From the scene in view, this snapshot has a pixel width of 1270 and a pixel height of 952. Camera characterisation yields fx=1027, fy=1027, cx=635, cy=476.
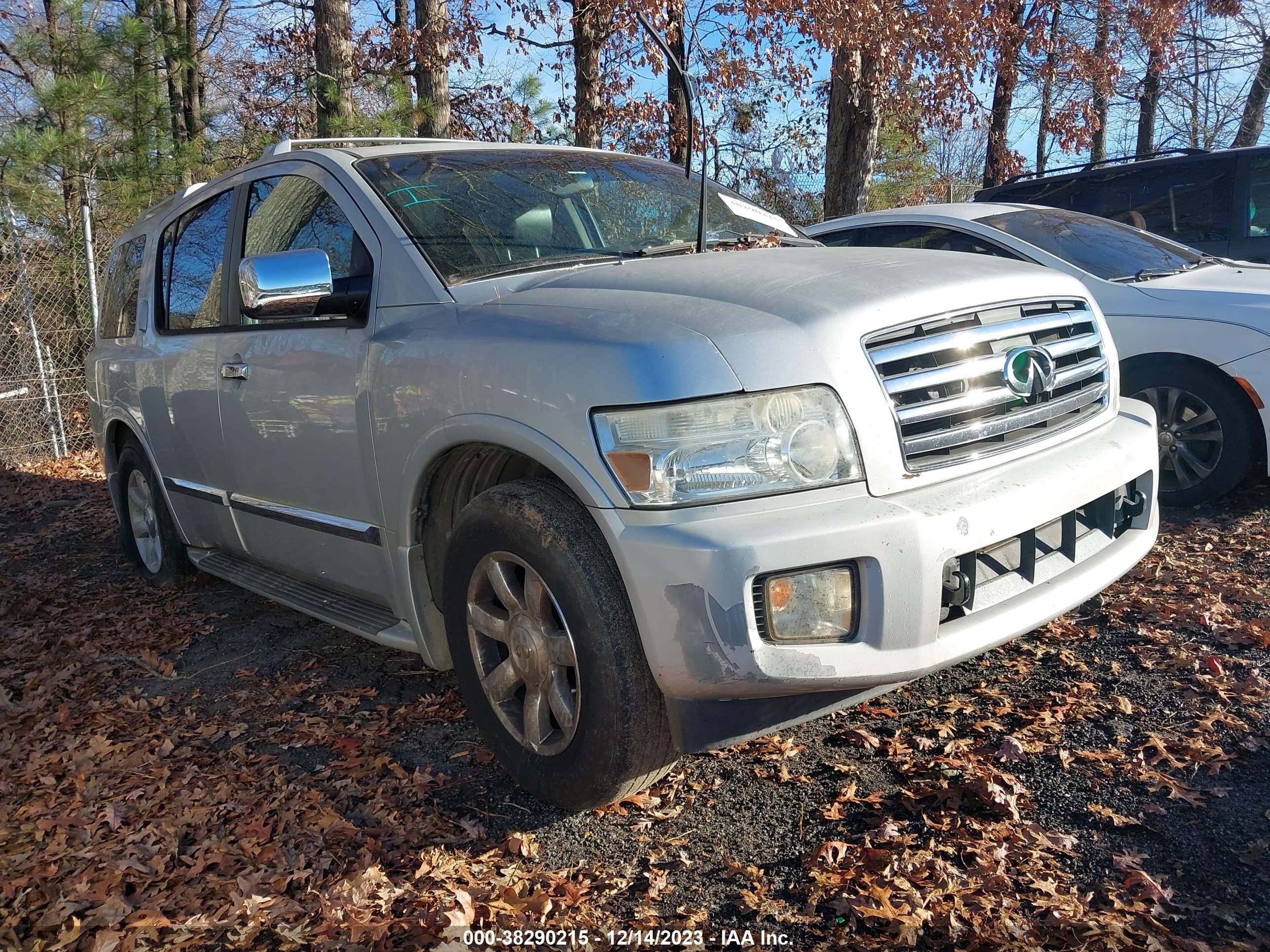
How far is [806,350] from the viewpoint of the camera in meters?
2.40

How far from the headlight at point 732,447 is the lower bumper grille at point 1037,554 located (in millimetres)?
379

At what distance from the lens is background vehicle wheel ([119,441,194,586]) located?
516 cm

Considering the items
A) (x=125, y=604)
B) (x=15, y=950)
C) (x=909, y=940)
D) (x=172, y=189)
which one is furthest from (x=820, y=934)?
(x=172, y=189)

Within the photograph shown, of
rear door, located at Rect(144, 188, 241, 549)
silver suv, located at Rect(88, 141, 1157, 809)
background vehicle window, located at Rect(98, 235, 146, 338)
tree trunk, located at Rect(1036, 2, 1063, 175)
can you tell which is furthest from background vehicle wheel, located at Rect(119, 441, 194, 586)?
tree trunk, located at Rect(1036, 2, 1063, 175)

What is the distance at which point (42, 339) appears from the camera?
9773mm

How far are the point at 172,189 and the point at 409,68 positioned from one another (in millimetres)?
3536

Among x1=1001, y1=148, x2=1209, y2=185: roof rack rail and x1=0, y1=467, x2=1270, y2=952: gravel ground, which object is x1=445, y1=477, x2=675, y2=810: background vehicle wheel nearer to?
x1=0, y1=467, x2=1270, y2=952: gravel ground

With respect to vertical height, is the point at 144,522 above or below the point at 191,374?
below

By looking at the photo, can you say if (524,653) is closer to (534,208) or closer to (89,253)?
(534,208)

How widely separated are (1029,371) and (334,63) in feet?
31.6

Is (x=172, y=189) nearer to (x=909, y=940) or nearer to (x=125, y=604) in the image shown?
(x=125, y=604)

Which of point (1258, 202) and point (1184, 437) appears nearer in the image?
point (1184, 437)

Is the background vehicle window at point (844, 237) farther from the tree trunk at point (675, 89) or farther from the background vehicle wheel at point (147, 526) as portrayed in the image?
the tree trunk at point (675, 89)

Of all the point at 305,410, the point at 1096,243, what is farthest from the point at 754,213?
the point at 1096,243
